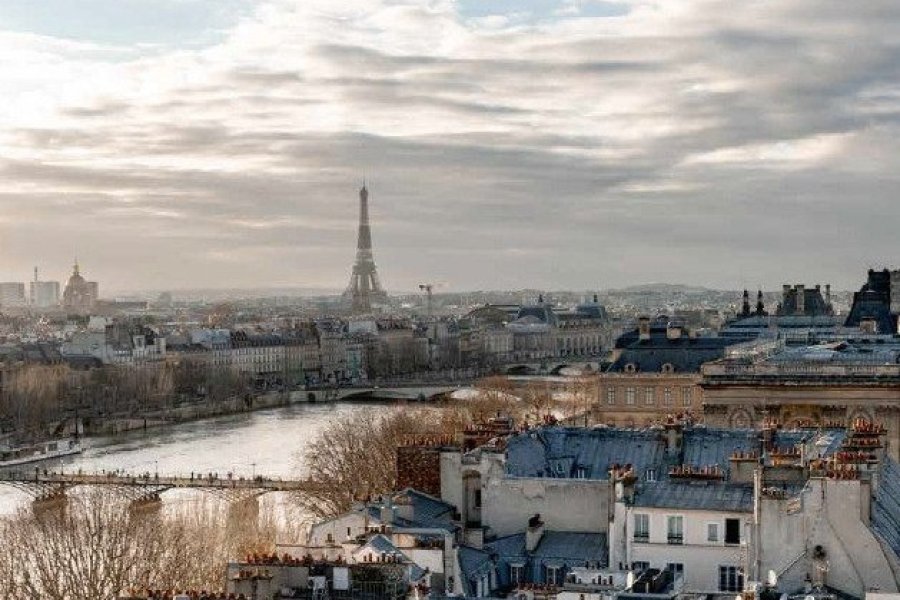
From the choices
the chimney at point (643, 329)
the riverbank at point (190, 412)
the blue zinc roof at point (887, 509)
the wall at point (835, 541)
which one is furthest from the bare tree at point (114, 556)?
the riverbank at point (190, 412)

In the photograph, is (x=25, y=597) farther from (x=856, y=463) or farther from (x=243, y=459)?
(x=243, y=459)

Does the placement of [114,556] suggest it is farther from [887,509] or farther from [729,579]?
[887,509]

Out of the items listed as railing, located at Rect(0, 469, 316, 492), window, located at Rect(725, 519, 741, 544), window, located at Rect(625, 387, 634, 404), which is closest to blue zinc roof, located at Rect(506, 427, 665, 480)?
window, located at Rect(725, 519, 741, 544)

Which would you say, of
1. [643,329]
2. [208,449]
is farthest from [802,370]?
[208,449]

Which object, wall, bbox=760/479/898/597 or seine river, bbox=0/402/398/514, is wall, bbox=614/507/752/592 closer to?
wall, bbox=760/479/898/597

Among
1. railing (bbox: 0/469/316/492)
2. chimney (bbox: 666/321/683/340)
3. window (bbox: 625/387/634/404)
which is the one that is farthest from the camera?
chimney (bbox: 666/321/683/340)

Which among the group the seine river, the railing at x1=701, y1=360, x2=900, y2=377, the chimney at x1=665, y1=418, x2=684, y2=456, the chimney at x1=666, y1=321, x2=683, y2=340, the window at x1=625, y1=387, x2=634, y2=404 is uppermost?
the chimney at x1=666, y1=321, x2=683, y2=340

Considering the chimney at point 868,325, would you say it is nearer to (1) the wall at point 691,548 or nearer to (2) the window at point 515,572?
(1) the wall at point 691,548
